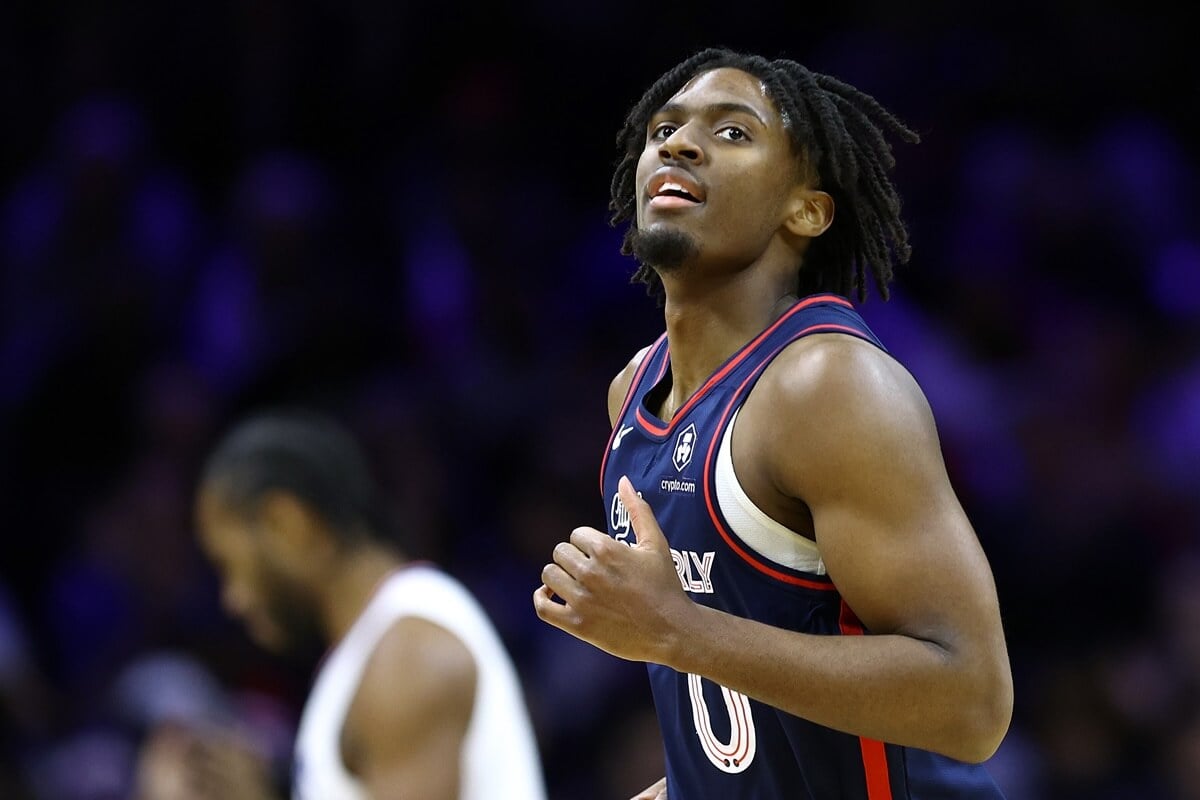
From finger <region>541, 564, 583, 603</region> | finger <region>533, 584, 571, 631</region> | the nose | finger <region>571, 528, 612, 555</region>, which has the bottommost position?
finger <region>533, 584, 571, 631</region>

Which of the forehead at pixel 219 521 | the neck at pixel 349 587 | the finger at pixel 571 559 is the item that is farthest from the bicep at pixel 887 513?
the forehead at pixel 219 521

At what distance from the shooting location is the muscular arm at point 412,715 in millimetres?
3938

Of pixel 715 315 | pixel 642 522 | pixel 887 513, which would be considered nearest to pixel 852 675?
pixel 887 513

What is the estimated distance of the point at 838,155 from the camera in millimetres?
3148

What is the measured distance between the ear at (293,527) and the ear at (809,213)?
173cm

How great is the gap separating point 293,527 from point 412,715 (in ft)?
2.14

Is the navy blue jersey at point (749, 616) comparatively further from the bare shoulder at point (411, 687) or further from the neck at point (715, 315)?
the bare shoulder at point (411, 687)

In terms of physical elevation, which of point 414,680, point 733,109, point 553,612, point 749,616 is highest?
point 733,109

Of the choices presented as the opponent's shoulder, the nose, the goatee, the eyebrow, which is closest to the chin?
the goatee

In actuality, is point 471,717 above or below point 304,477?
below

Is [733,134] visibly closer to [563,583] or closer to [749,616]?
[749,616]

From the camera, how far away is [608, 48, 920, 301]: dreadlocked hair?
3150 millimetres

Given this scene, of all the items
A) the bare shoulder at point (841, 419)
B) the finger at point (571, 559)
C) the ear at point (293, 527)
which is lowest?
the ear at point (293, 527)

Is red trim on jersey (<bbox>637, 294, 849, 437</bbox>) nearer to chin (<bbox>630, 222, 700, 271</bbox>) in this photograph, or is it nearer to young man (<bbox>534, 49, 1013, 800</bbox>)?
young man (<bbox>534, 49, 1013, 800</bbox>)
